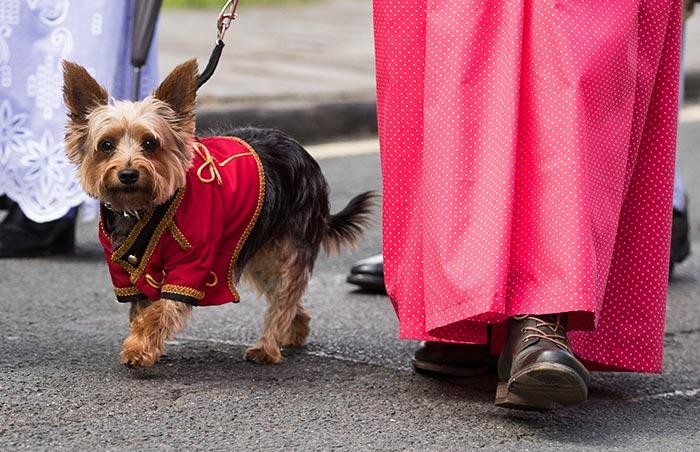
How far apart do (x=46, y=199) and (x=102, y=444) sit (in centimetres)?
223

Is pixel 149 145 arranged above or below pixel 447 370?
above

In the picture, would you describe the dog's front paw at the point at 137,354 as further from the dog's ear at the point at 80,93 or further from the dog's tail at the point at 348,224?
the dog's tail at the point at 348,224

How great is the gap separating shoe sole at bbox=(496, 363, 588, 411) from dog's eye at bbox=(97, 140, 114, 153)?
4.07 feet

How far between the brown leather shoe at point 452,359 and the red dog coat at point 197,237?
56cm

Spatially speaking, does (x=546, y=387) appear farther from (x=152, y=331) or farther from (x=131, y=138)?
(x=131, y=138)

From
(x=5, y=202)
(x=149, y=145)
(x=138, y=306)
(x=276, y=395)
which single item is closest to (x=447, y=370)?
(x=276, y=395)

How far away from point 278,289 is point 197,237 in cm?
51

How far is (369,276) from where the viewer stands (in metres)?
5.08

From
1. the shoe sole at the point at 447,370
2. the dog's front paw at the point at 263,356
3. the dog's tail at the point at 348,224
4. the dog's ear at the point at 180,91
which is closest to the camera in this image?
the dog's ear at the point at 180,91

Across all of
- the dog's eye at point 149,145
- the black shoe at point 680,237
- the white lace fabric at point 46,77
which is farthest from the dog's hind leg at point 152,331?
the black shoe at point 680,237

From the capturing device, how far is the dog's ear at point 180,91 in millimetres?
3746

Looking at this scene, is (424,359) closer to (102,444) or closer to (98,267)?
(102,444)

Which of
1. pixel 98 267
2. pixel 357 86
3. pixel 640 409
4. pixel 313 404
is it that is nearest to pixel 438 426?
A: pixel 313 404

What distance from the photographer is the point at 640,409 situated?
3793 millimetres
